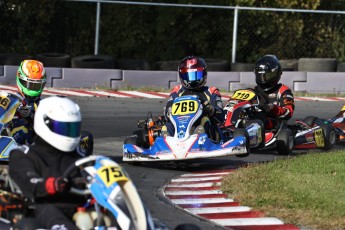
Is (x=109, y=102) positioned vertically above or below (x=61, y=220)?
below

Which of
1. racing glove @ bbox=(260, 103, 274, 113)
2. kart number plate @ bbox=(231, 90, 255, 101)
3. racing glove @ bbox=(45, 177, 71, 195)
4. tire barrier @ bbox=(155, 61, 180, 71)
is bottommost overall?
tire barrier @ bbox=(155, 61, 180, 71)

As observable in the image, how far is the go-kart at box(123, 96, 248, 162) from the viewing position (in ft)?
37.4

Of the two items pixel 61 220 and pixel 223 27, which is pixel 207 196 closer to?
pixel 61 220

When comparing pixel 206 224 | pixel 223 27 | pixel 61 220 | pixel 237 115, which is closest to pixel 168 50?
pixel 223 27

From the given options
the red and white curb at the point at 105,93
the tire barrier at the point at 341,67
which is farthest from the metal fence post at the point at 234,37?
the tire barrier at the point at 341,67

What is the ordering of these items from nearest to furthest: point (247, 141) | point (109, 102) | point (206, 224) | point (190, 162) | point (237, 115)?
point (206, 224), point (247, 141), point (190, 162), point (237, 115), point (109, 102)

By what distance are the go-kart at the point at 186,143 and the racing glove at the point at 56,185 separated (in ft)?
14.3

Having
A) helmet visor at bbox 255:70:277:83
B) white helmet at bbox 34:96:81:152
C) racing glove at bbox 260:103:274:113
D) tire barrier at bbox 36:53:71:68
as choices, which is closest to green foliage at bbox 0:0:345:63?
tire barrier at bbox 36:53:71:68

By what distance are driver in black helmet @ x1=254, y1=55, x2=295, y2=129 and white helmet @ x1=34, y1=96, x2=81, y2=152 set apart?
19.8 ft

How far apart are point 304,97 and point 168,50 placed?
368 centimetres

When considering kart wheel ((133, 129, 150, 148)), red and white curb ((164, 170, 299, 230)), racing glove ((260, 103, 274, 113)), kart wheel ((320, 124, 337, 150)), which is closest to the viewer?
red and white curb ((164, 170, 299, 230))

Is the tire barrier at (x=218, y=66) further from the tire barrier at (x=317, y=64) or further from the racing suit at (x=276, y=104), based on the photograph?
the racing suit at (x=276, y=104)

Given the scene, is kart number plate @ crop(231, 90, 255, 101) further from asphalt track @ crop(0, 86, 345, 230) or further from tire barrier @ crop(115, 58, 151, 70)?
tire barrier @ crop(115, 58, 151, 70)

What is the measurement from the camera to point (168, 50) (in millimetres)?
20859
